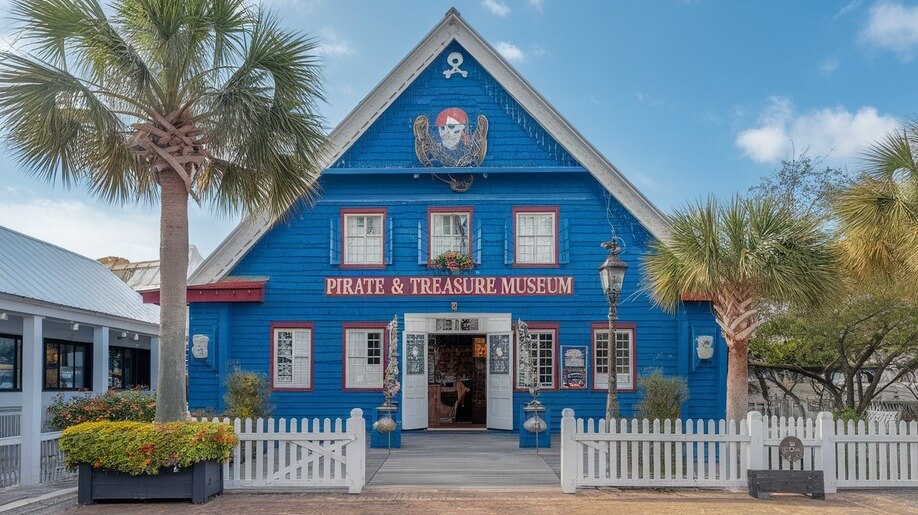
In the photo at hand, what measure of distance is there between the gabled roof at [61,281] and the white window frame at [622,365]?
9839mm

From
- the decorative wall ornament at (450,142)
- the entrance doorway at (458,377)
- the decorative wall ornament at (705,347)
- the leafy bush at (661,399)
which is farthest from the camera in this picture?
the entrance doorway at (458,377)

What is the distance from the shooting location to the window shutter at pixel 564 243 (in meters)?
16.5

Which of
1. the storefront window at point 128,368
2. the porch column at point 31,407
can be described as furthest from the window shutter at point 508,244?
the storefront window at point 128,368

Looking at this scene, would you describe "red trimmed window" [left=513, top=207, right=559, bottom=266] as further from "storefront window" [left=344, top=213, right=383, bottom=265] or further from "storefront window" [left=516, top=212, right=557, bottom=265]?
"storefront window" [left=344, top=213, right=383, bottom=265]

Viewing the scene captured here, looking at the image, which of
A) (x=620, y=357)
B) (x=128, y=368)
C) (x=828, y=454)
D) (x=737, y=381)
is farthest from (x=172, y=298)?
(x=128, y=368)

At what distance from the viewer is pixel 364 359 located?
16.6 metres

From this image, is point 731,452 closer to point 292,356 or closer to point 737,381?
point 737,381

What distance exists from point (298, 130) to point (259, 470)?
14.8ft

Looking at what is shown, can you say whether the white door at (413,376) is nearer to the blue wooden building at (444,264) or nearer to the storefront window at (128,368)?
the blue wooden building at (444,264)

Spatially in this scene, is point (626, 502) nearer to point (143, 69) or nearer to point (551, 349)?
point (551, 349)

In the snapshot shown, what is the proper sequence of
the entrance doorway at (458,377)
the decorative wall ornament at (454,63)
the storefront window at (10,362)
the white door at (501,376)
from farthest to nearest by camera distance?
the entrance doorway at (458,377)
the decorative wall ornament at (454,63)
the white door at (501,376)
the storefront window at (10,362)

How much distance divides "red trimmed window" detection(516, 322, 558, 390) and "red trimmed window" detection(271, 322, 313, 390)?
14.9 ft

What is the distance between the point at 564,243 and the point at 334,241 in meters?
4.92

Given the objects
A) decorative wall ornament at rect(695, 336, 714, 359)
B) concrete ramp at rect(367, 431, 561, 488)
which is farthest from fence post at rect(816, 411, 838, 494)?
decorative wall ornament at rect(695, 336, 714, 359)
